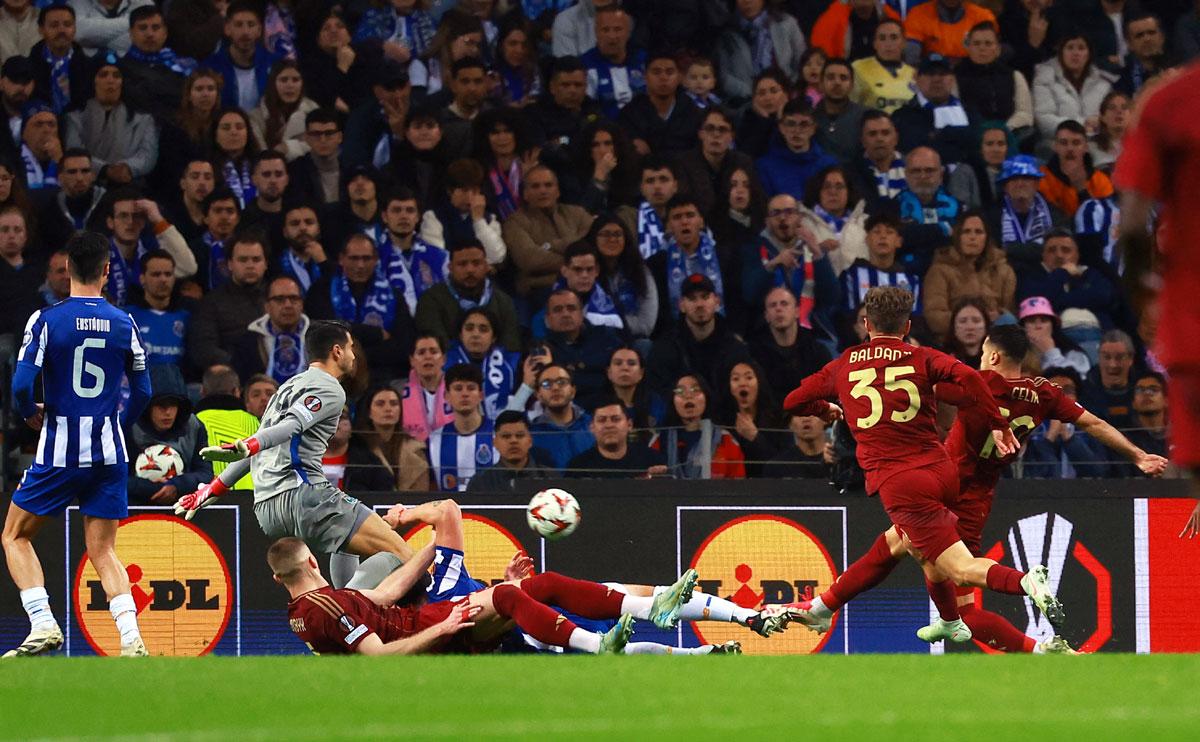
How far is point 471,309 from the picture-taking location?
1447cm

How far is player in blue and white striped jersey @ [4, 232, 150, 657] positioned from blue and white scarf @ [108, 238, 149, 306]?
372 cm

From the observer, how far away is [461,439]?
1327cm

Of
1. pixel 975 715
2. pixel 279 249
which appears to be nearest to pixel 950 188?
pixel 279 249

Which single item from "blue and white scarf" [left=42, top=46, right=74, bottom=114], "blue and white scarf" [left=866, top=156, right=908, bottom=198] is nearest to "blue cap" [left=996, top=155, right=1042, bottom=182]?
"blue and white scarf" [left=866, top=156, right=908, bottom=198]

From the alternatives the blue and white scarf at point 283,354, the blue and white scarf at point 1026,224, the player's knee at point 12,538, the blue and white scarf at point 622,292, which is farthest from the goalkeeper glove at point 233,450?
the blue and white scarf at point 1026,224

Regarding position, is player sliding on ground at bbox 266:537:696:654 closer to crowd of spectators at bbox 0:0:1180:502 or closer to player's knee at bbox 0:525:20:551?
player's knee at bbox 0:525:20:551

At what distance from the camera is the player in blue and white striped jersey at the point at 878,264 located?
15.4 metres

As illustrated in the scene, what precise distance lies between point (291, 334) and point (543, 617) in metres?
5.29

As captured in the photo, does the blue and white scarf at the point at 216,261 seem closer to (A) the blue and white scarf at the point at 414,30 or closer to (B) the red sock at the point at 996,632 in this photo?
(A) the blue and white scarf at the point at 414,30

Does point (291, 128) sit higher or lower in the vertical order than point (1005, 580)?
higher

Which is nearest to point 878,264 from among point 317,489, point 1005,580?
point 1005,580

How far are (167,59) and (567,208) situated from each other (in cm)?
364

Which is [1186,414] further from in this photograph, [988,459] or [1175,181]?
[988,459]

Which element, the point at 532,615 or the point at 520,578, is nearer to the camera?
the point at 532,615
